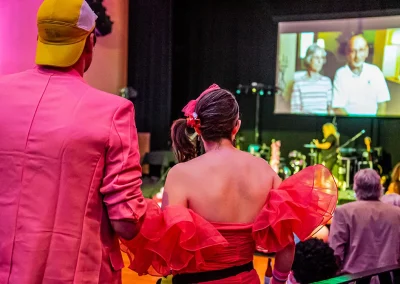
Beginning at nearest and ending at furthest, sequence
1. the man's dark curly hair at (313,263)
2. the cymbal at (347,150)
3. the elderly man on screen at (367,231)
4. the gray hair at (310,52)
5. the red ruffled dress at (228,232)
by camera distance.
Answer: the red ruffled dress at (228,232) < the man's dark curly hair at (313,263) < the elderly man on screen at (367,231) < the cymbal at (347,150) < the gray hair at (310,52)

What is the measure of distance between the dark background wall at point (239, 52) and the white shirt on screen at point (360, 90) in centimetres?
38

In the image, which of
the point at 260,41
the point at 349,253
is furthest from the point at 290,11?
the point at 349,253

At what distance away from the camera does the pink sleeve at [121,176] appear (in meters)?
1.26

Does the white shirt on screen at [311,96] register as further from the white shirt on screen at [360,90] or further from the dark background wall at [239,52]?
the dark background wall at [239,52]

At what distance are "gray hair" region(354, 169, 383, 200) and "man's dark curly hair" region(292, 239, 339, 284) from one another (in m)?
0.84

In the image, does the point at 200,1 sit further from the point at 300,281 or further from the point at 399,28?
the point at 300,281

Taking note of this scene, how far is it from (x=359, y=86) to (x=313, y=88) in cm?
70

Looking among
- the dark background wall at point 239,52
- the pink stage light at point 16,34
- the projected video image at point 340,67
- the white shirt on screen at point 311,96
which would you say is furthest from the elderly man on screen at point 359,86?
the pink stage light at point 16,34

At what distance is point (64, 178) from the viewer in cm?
126

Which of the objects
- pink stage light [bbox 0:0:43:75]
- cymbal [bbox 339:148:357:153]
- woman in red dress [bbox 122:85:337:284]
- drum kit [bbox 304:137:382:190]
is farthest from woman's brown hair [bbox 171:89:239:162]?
cymbal [bbox 339:148:357:153]

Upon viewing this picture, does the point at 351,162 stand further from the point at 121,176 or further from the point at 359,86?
the point at 121,176

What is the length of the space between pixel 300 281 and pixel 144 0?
23.9ft

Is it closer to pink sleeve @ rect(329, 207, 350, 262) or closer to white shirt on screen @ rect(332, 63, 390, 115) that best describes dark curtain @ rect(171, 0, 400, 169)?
white shirt on screen @ rect(332, 63, 390, 115)

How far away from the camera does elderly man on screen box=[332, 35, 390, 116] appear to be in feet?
25.7
